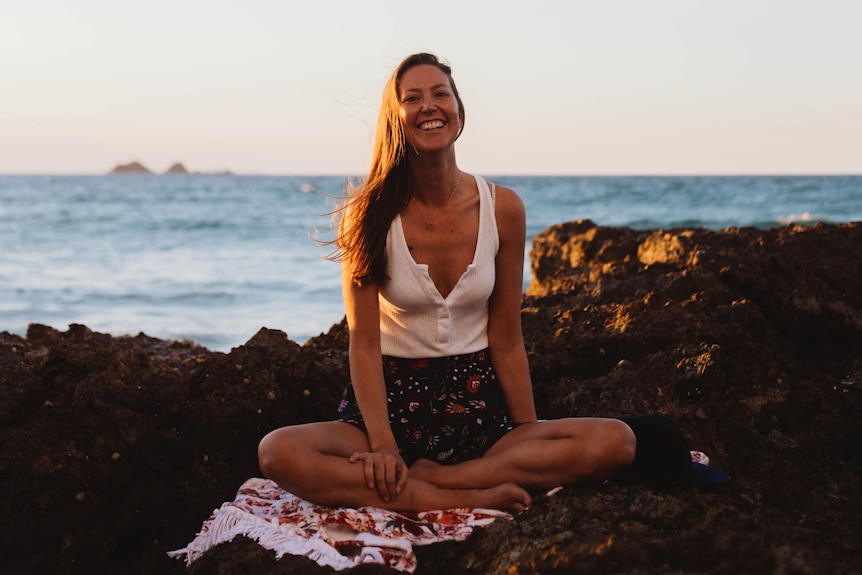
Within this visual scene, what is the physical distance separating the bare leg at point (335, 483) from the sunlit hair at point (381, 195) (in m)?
0.73

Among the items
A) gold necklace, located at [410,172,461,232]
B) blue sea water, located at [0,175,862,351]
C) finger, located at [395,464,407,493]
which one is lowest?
blue sea water, located at [0,175,862,351]

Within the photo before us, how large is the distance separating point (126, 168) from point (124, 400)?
11910cm

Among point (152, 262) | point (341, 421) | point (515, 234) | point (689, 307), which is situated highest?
point (515, 234)

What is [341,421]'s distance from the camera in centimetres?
361

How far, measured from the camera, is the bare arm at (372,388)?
10.9 feet

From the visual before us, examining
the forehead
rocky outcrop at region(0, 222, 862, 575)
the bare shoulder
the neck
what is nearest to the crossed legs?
rocky outcrop at region(0, 222, 862, 575)

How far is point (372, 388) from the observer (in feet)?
11.7

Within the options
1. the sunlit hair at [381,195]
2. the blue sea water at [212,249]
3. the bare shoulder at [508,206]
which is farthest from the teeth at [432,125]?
the blue sea water at [212,249]

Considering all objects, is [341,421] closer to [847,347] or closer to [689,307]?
[689,307]

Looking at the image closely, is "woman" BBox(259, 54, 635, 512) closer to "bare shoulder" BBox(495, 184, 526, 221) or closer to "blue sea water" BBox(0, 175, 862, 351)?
"bare shoulder" BBox(495, 184, 526, 221)

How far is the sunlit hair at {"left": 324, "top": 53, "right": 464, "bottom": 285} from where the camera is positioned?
3.68m

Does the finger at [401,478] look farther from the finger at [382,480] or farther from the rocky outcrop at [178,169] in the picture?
the rocky outcrop at [178,169]

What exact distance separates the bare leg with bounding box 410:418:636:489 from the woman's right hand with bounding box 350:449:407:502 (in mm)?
138

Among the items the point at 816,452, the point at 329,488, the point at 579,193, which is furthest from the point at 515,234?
the point at 579,193
